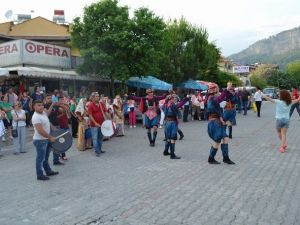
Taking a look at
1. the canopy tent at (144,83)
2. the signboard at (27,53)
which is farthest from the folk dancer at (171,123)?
the canopy tent at (144,83)

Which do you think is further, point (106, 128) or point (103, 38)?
point (103, 38)

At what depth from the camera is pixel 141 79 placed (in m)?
26.0

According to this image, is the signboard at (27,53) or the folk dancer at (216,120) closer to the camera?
the folk dancer at (216,120)

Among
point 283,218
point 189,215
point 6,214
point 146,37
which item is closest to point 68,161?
point 6,214

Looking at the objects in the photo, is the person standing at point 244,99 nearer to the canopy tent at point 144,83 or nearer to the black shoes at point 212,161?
the canopy tent at point 144,83

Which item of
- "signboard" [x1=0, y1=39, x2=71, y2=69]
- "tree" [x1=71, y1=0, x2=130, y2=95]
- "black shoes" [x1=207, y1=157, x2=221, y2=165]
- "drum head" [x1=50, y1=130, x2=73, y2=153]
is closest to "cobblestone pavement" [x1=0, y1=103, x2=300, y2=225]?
"black shoes" [x1=207, y1=157, x2=221, y2=165]

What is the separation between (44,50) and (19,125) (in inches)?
435

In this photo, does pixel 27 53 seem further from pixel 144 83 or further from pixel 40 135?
pixel 40 135

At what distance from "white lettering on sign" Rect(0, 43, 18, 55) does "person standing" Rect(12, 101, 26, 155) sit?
9739 mm

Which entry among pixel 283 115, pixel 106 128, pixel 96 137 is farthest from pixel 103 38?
pixel 283 115

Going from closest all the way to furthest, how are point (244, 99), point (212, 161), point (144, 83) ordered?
1. point (212, 161)
2. point (144, 83)
3. point (244, 99)

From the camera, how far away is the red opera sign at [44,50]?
21.4 m

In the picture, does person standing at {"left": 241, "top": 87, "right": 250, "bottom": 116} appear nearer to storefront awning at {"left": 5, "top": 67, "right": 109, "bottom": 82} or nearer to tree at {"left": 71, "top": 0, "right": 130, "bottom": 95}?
tree at {"left": 71, "top": 0, "right": 130, "bottom": 95}

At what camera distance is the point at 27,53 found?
69.6 ft
